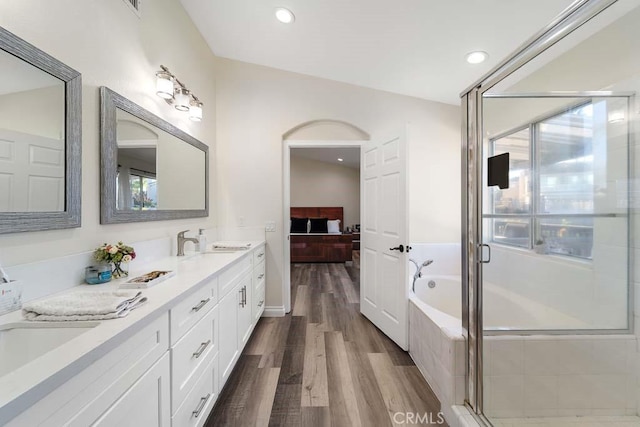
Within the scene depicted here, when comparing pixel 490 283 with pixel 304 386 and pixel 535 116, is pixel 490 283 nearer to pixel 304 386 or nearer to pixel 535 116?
pixel 535 116

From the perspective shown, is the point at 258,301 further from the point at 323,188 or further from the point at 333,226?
the point at 323,188

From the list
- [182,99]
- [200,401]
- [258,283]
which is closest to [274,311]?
[258,283]

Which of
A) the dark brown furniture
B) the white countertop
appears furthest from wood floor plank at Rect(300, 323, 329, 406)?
the dark brown furniture

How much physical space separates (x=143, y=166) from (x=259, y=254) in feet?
4.53

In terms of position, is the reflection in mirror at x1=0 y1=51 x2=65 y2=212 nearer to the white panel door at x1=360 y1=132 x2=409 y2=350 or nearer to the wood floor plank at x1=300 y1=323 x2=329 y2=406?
the wood floor plank at x1=300 y1=323 x2=329 y2=406

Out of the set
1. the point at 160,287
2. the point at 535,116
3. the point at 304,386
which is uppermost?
the point at 535,116

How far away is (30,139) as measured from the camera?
1.03 metres

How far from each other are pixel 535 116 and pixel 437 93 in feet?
3.35

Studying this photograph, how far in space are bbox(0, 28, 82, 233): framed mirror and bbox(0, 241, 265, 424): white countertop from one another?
0.38 m

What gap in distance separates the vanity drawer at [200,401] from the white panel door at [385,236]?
156 cm

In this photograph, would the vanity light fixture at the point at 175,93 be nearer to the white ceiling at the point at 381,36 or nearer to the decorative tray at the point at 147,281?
the white ceiling at the point at 381,36

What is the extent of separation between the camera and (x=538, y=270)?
2.07m

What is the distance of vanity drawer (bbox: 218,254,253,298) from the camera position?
1.65m

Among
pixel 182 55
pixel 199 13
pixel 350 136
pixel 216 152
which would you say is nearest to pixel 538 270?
pixel 350 136
